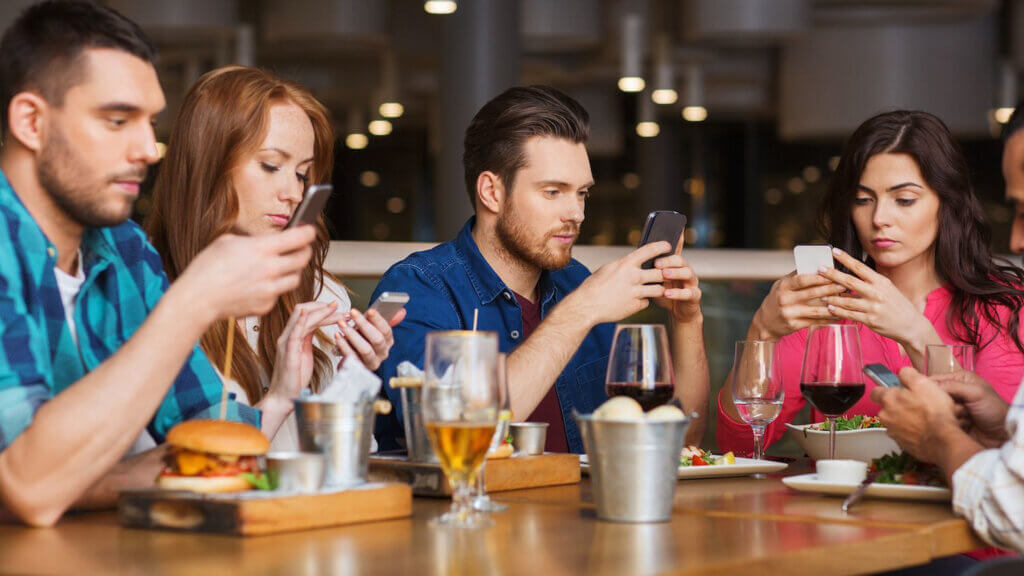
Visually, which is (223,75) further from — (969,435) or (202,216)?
(969,435)

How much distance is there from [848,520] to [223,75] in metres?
1.83

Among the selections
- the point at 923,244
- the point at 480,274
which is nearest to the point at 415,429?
the point at 480,274

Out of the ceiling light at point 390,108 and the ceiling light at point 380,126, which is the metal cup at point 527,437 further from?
the ceiling light at point 380,126

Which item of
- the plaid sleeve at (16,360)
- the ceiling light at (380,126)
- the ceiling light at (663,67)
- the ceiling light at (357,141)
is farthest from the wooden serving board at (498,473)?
the ceiling light at (357,141)

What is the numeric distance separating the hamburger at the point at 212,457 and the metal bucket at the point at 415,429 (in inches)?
11.4

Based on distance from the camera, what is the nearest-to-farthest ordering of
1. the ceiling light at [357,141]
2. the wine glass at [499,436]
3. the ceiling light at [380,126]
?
the wine glass at [499,436] → the ceiling light at [380,126] → the ceiling light at [357,141]

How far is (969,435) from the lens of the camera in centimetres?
198

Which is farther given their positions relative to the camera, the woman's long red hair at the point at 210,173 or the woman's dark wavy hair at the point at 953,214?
the woman's dark wavy hair at the point at 953,214

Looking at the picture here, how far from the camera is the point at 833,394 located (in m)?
2.14

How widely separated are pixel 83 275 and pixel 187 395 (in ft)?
0.96

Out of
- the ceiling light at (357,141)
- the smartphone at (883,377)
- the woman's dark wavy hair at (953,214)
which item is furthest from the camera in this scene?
the ceiling light at (357,141)

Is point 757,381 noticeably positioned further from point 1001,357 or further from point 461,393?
point 1001,357

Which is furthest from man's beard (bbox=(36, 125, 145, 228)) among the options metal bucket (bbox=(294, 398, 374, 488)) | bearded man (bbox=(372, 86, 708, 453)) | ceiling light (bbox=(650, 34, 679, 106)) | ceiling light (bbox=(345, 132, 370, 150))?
ceiling light (bbox=(345, 132, 370, 150))

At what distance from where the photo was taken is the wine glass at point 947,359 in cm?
211
